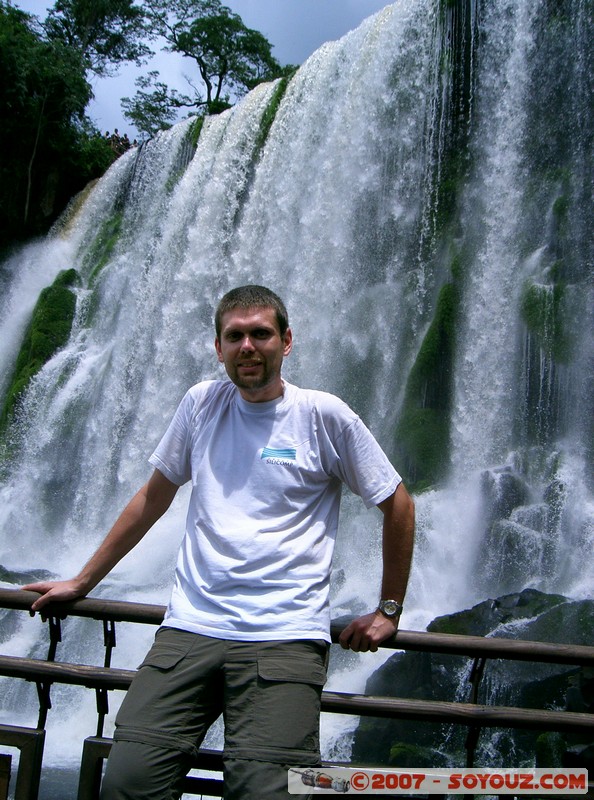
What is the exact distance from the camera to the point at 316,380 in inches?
483

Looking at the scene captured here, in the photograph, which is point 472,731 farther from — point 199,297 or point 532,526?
point 199,297

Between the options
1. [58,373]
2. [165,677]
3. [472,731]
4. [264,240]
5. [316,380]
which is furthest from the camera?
[58,373]

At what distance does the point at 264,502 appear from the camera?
2266mm

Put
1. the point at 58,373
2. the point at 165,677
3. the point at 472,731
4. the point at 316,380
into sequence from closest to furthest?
the point at 165,677 → the point at 472,731 → the point at 316,380 → the point at 58,373

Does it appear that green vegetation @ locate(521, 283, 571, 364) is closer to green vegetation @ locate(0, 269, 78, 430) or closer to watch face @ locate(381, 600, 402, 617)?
watch face @ locate(381, 600, 402, 617)

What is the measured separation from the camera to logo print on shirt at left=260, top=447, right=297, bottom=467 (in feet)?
7.53

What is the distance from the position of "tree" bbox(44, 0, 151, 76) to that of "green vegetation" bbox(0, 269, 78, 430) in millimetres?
12798

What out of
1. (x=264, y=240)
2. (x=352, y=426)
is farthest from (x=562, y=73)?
(x=352, y=426)

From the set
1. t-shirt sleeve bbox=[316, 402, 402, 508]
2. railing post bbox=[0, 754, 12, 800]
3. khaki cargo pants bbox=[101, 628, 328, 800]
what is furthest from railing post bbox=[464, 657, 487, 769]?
railing post bbox=[0, 754, 12, 800]

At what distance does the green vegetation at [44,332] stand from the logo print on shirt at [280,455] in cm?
1393

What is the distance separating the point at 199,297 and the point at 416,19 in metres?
5.62

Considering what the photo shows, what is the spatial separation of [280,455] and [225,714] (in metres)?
0.68

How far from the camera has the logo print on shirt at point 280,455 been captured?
2.29 m

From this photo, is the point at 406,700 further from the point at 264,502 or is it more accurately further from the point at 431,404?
the point at 431,404
